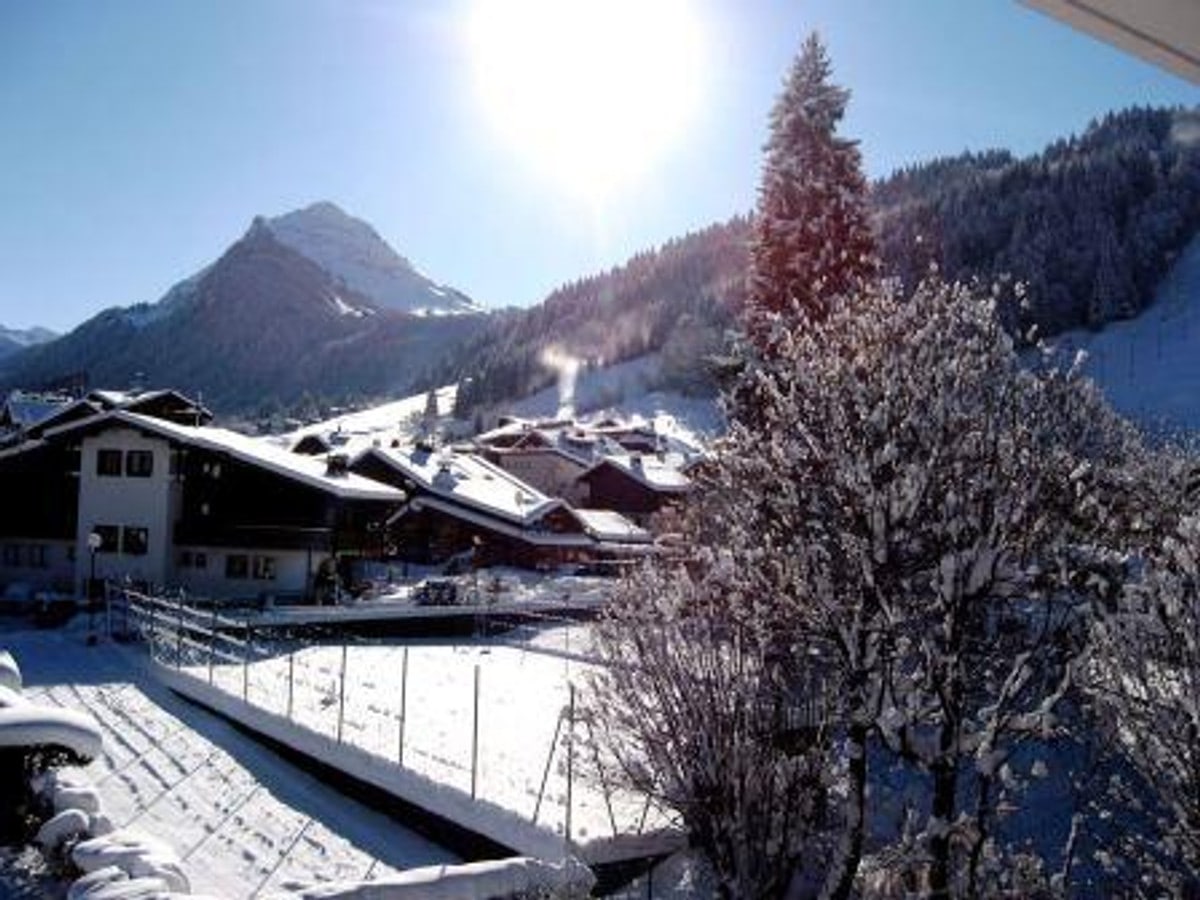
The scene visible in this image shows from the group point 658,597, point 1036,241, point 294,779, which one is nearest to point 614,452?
point 1036,241

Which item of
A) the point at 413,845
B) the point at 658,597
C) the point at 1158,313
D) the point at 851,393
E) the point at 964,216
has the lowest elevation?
the point at 413,845

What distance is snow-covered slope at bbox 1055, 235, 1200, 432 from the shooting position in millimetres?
98750

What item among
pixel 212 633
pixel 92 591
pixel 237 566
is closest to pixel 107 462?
pixel 237 566

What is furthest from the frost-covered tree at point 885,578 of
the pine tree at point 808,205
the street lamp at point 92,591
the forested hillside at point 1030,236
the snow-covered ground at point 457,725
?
the forested hillside at point 1030,236

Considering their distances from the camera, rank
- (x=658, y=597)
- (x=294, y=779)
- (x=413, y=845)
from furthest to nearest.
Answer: (x=294, y=779)
(x=413, y=845)
(x=658, y=597)

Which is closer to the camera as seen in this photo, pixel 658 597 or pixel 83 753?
pixel 658 597

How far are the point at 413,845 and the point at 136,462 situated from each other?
3133 cm

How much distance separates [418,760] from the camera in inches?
738

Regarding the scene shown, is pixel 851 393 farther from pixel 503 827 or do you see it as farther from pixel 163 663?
pixel 163 663

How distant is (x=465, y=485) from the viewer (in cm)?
5984

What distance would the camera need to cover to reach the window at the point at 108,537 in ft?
140

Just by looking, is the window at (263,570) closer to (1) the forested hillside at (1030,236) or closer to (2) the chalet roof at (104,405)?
(2) the chalet roof at (104,405)

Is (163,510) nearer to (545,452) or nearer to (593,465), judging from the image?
(593,465)

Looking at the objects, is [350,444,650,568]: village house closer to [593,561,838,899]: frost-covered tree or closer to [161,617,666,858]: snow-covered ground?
[161,617,666,858]: snow-covered ground
